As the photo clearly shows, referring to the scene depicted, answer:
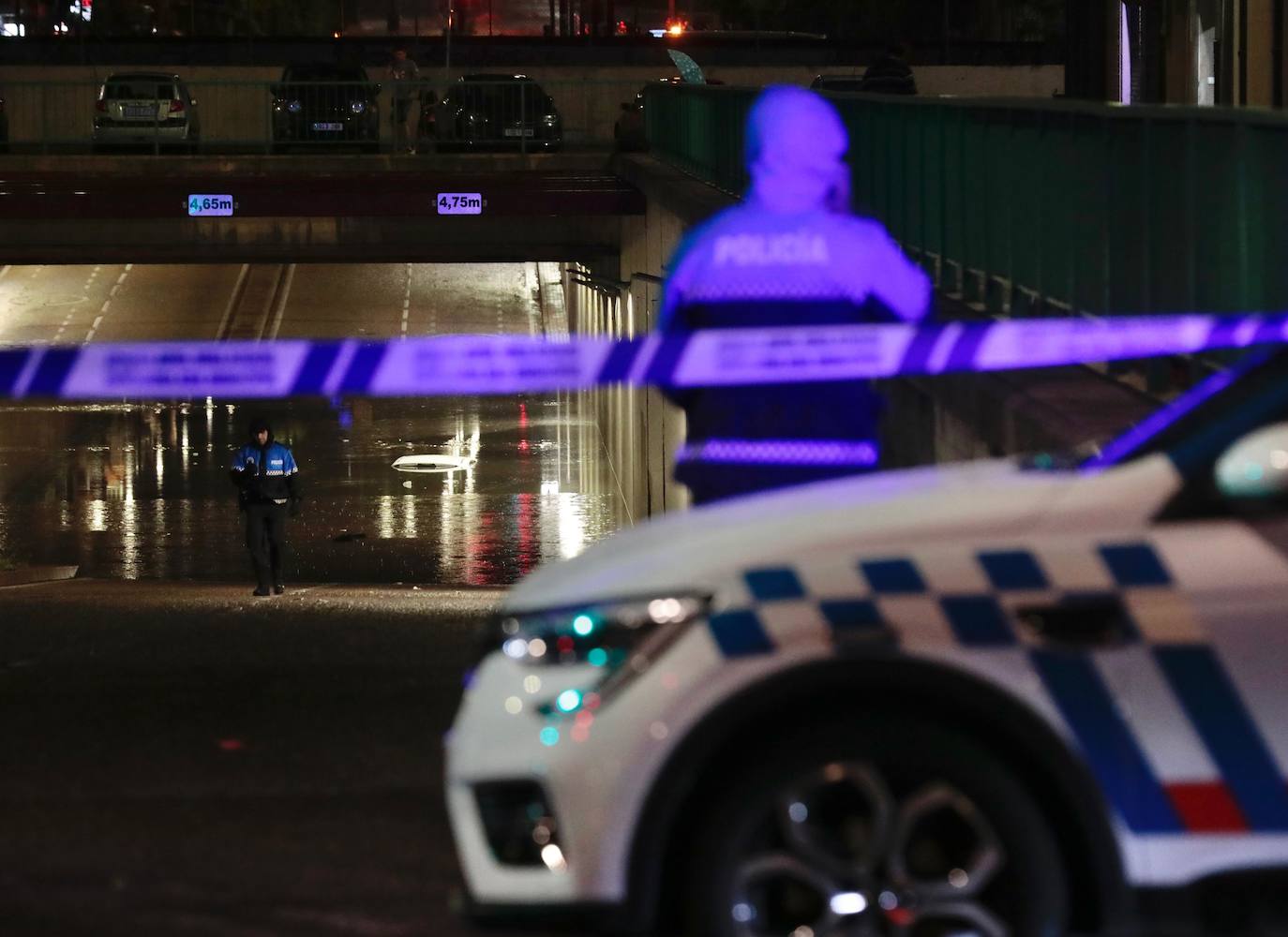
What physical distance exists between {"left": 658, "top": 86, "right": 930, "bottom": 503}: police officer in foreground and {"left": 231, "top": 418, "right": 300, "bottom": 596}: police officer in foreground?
522 inches

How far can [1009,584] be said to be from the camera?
13.1 ft

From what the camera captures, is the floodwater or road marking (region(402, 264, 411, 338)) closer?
the floodwater

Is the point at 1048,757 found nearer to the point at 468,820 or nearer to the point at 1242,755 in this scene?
the point at 1242,755

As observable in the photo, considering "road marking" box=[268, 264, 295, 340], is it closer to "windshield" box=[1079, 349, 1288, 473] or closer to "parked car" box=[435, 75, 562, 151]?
"parked car" box=[435, 75, 562, 151]

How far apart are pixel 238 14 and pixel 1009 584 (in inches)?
2640

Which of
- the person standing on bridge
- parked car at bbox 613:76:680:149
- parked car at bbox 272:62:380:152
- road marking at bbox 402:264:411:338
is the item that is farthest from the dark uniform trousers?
road marking at bbox 402:264:411:338

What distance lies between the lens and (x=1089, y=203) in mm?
8844

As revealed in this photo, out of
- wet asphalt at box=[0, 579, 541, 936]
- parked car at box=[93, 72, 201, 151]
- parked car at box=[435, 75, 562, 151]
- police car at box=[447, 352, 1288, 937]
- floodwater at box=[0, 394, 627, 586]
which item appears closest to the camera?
police car at box=[447, 352, 1288, 937]

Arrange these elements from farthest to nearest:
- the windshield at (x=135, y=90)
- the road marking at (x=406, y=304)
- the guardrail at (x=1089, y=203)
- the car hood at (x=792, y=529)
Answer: the road marking at (x=406, y=304)
the windshield at (x=135, y=90)
the guardrail at (x=1089, y=203)
the car hood at (x=792, y=529)

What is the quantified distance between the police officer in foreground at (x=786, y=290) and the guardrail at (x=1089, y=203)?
1.52m

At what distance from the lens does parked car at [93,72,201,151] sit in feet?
125

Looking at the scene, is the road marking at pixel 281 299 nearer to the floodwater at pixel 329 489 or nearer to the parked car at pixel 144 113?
the floodwater at pixel 329 489

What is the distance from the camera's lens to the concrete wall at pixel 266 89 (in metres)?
39.7

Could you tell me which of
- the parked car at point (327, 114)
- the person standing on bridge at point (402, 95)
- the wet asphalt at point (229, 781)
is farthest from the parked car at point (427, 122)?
the wet asphalt at point (229, 781)
